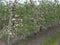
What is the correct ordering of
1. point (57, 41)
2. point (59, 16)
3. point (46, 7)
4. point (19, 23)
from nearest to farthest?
point (19, 23), point (57, 41), point (46, 7), point (59, 16)

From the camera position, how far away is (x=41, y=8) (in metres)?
14.7

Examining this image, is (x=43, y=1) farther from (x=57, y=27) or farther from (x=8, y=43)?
(x=8, y=43)

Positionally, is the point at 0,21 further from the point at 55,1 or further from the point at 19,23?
the point at 55,1

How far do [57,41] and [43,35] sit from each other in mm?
1544

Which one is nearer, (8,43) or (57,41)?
(8,43)

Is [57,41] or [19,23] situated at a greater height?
[19,23]

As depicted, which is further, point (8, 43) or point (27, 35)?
point (27, 35)

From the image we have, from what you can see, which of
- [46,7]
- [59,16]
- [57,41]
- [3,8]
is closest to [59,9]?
[59,16]

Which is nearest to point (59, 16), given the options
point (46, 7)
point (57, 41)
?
point (46, 7)

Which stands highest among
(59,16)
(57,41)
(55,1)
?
(55,1)

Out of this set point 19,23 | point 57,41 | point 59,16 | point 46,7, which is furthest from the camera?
point 59,16

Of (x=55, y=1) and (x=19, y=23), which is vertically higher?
(x=55, y=1)

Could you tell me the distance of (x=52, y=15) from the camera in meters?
15.6

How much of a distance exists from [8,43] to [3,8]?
8.90 feet
